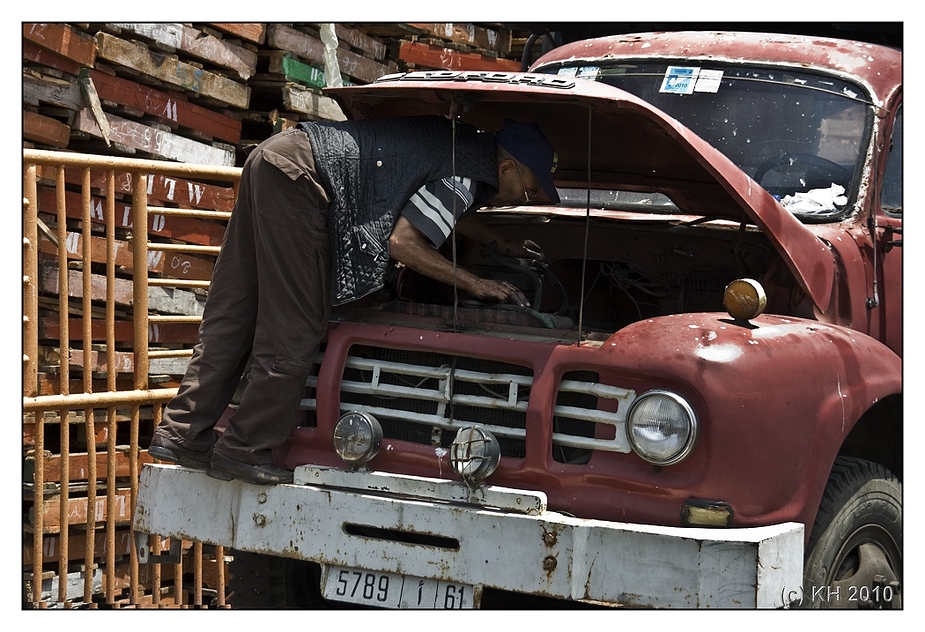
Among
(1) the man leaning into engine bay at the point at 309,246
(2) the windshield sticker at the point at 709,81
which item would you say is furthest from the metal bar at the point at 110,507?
(2) the windshield sticker at the point at 709,81

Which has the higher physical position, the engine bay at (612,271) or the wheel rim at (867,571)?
the engine bay at (612,271)

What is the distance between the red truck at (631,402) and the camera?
146 inches

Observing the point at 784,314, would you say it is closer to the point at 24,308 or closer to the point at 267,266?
the point at 267,266

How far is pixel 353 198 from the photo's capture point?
4.39 meters

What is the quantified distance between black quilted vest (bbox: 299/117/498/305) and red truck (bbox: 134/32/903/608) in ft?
0.54

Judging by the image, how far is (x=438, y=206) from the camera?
14.6 feet

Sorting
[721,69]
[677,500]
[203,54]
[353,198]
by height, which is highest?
[203,54]

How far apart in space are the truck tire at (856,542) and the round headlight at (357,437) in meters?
1.54

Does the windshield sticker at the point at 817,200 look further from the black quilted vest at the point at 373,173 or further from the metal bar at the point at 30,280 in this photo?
the metal bar at the point at 30,280

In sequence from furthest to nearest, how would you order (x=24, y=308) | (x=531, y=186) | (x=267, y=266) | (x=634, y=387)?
(x=24, y=308) < (x=531, y=186) < (x=267, y=266) < (x=634, y=387)

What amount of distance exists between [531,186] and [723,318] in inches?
42.1

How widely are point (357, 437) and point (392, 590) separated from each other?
548 mm

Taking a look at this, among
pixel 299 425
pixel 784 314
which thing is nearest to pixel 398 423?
pixel 299 425

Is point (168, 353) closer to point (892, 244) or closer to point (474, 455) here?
point (474, 455)
